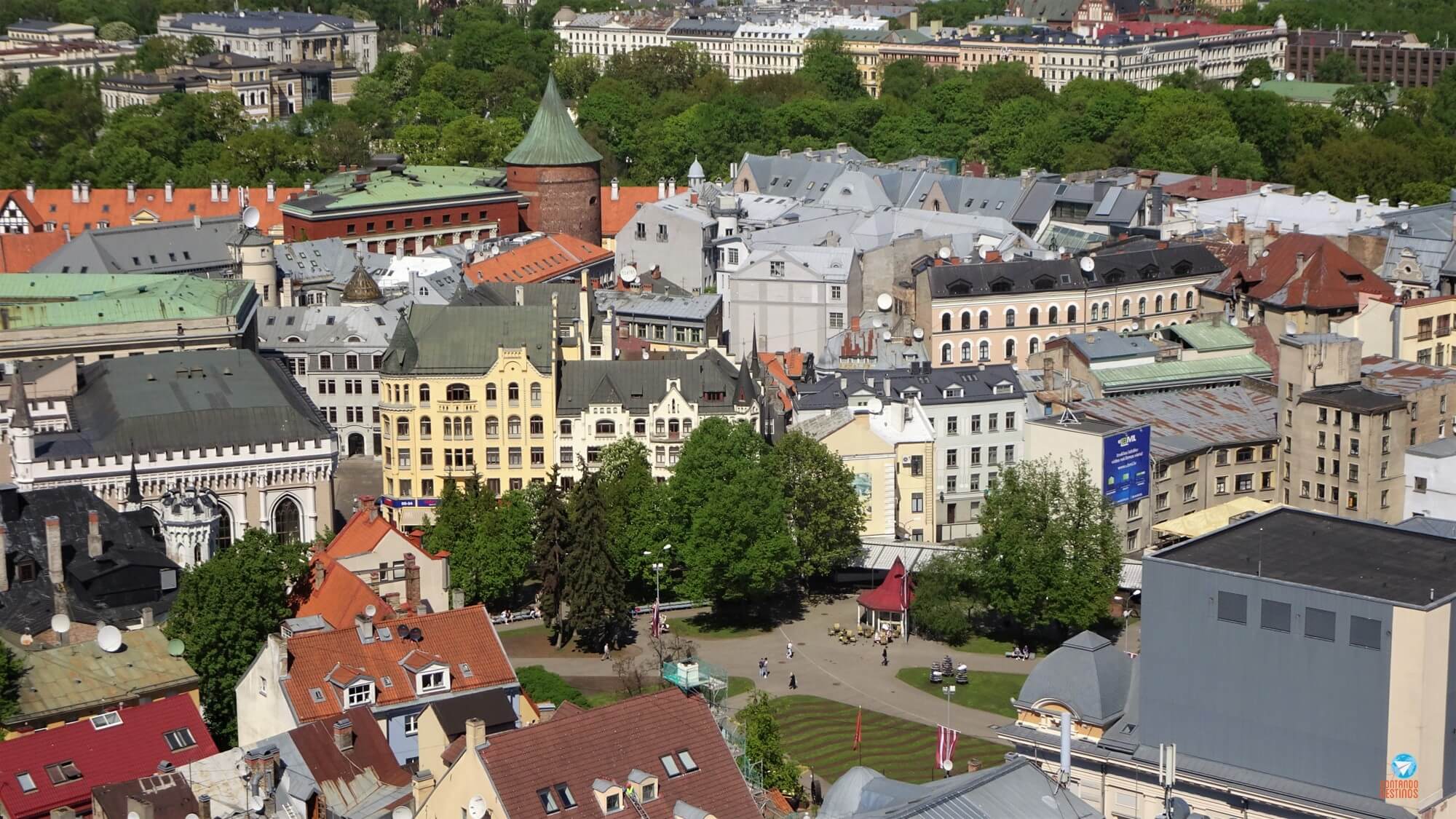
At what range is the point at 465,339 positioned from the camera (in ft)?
400

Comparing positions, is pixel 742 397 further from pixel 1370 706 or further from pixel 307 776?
pixel 1370 706

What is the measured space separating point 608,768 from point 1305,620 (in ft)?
66.7

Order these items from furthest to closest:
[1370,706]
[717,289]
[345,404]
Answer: [717,289] → [345,404] → [1370,706]

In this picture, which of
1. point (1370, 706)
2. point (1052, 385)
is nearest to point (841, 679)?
point (1052, 385)

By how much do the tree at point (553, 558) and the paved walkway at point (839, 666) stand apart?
2335 mm

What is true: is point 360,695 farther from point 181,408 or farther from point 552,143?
point 552,143

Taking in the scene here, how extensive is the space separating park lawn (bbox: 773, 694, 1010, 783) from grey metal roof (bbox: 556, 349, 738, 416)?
2159 centimetres

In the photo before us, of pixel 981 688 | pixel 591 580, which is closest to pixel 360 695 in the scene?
pixel 591 580

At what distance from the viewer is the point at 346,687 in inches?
3221

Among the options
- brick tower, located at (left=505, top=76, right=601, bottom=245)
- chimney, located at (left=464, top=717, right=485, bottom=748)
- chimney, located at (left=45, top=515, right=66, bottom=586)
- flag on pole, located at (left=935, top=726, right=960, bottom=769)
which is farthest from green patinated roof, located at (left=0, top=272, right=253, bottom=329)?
chimney, located at (left=464, top=717, right=485, bottom=748)

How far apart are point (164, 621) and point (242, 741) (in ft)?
29.8

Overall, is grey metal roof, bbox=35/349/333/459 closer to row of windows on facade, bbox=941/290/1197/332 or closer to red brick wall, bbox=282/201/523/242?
row of windows on facade, bbox=941/290/1197/332

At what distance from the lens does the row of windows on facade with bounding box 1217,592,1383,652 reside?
214 ft

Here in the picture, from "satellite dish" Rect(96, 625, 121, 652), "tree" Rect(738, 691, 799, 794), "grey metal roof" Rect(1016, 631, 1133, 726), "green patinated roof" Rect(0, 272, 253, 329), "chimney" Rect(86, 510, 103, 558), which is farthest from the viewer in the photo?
"green patinated roof" Rect(0, 272, 253, 329)
